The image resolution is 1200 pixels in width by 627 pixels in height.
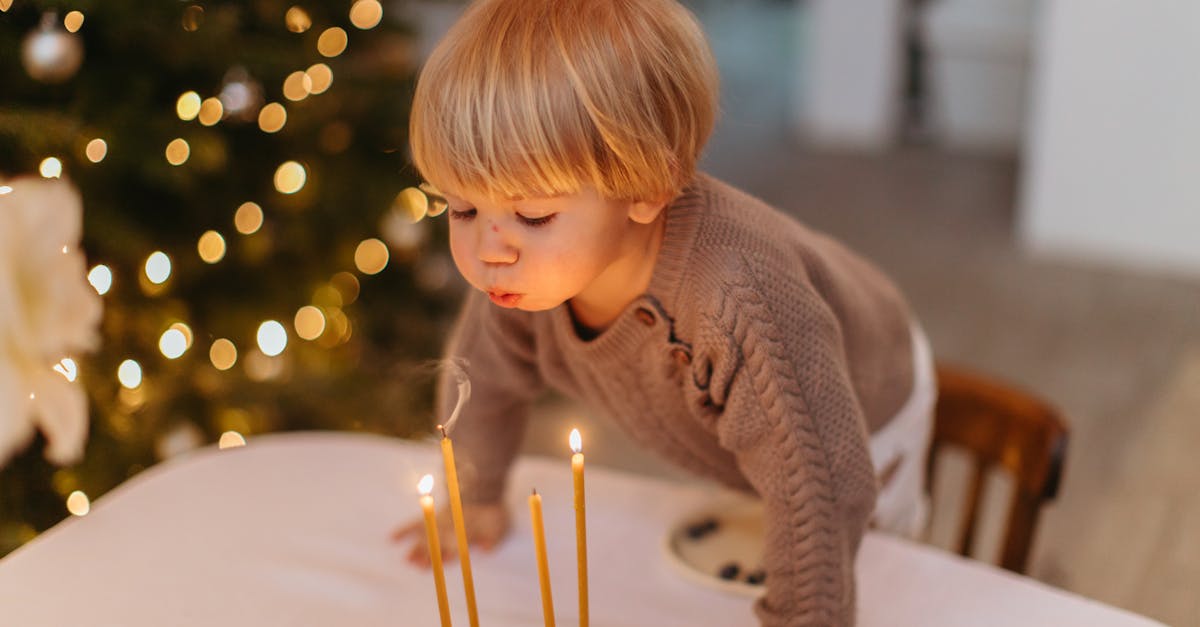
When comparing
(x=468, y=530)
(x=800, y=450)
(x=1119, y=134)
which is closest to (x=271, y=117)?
(x=468, y=530)

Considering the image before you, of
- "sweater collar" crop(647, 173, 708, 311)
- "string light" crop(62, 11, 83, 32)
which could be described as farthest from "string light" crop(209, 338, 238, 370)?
"sweater collar" crop(647, 173, 708, 311)

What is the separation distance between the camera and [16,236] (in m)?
0.94

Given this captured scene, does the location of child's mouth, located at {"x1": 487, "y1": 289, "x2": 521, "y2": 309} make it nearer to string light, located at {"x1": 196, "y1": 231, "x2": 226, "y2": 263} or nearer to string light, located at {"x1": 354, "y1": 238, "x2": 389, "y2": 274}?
string light, located at {"x1": 196, "y1": 231, "x2": 226, "y2": 263}

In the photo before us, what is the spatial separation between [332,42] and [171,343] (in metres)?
0.56

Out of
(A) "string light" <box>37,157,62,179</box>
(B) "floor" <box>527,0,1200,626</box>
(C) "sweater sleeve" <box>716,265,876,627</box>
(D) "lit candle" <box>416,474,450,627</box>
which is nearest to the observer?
(D) "lit candle" <box>416,474,450,627</box>

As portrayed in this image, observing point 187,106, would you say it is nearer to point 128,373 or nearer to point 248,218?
point 248,218

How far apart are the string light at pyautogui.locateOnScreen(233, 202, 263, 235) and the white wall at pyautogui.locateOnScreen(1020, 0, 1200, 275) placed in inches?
78.8

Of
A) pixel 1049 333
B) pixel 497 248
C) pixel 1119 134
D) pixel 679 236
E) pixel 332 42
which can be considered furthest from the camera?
pixel 1119 134

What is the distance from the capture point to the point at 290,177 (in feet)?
5.65

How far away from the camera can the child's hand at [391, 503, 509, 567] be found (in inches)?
39.0

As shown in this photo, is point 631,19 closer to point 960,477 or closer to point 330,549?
point 330,549

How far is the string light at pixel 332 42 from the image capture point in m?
1.78

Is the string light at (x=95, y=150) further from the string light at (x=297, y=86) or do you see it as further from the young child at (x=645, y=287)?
the young child at (x=645, y=287)

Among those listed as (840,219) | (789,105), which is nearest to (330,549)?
(840,219)
